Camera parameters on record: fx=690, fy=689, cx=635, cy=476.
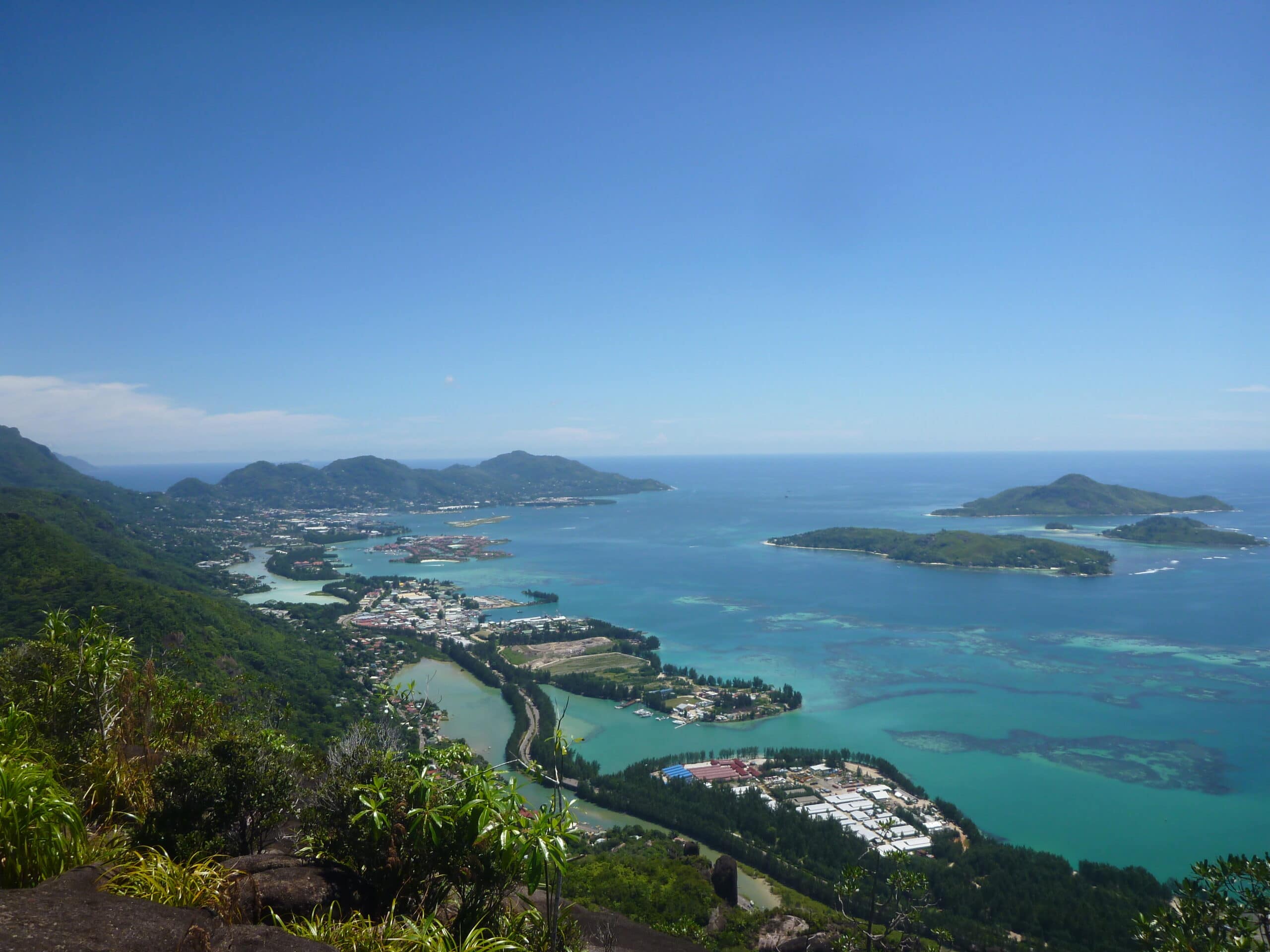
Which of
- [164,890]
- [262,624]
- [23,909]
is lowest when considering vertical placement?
[262,624]

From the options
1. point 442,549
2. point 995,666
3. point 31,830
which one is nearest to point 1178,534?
point 995,666

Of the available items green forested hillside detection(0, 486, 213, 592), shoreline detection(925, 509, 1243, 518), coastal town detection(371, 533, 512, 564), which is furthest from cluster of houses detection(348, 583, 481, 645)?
shoreline detection(925, 509, 1243, 518)

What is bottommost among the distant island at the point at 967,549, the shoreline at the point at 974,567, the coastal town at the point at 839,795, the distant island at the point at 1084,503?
the coastal town at the point at 839,795

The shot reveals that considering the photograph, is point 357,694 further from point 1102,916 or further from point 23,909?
point 23,909

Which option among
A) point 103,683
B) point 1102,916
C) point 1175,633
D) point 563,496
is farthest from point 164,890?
point 563,496

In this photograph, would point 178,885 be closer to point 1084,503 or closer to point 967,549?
point 967,549

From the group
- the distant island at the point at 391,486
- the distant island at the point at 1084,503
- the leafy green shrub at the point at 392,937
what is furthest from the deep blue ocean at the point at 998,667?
the distant island at the point at 391,486

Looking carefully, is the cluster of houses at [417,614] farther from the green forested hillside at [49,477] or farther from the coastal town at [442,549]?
the green forested hillside at [49,477]
